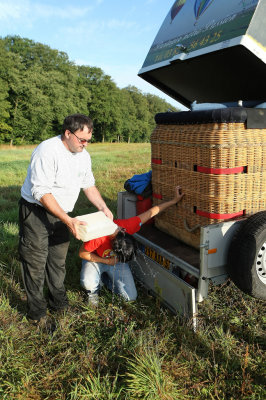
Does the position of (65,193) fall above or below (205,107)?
below

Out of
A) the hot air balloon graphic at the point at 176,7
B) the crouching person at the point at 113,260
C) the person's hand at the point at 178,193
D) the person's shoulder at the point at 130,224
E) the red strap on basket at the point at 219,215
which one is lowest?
the crouching person at the point at 113,260

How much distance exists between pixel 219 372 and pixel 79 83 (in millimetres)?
51140

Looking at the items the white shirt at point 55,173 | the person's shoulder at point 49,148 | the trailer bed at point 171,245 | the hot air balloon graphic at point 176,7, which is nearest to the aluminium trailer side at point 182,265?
the trailer bed at point 171,245

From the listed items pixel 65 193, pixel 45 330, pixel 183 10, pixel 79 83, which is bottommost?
pixel 45 330

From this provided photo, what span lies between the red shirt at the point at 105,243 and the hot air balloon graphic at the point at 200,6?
222 cm

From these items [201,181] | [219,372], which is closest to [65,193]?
[201,181]

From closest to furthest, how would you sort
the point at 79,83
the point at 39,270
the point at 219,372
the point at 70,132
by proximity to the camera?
the point at 219,372, the point at 70,132, the point at 39,270, the point at 79,83

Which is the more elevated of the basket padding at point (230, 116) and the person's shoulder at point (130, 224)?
the basket padding at point (230, 116)

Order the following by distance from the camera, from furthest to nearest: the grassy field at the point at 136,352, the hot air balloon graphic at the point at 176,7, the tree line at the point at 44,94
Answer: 1. the tree line at the point at 44,94
2. the hot air balloon graphic at the point at 176,7
3. the grassy field at the point at 136,352

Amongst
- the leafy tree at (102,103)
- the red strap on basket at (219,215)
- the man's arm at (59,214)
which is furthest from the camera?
the leafy tree at (102,103)

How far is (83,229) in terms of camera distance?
2.56 m

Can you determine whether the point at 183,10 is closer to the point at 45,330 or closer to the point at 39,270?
the point at 39,270

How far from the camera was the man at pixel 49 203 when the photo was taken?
2.71 meters

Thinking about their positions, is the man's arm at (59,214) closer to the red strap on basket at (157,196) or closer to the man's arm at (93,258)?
the man's arm at (93,258)
